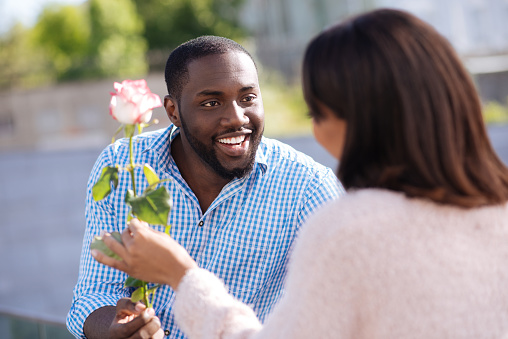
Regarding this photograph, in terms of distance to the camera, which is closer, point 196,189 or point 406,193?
point 406,193

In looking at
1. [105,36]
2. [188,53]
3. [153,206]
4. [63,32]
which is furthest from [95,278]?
[63,32]

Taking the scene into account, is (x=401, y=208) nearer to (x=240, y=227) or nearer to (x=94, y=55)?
(x=240, y=227)

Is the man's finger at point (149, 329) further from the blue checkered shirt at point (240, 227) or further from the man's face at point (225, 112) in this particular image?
the man's face at point (225, 112)

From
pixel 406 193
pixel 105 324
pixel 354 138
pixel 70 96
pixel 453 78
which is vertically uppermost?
pixel 453 78

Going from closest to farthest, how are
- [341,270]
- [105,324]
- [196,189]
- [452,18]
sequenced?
[341,270] < [105,324] < [196,189] < [452,18]

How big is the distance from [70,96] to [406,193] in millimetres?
16621

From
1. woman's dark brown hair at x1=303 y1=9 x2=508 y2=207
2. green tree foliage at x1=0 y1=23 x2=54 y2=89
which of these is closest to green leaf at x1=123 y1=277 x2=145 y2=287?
woman's dark brown hair at x1=303 y1=9 x2=508 y2=207

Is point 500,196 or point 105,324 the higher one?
point 500,196

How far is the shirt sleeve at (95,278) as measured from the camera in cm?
227

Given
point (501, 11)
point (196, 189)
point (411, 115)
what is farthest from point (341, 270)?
point (501, 11)

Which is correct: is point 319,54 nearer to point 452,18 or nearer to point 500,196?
point 500,196

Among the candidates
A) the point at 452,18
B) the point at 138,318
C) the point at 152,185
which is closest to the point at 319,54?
the point at 152,185

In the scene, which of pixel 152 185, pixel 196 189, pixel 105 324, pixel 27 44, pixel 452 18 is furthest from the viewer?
pixel 27 44

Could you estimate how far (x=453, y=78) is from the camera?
1396mm
